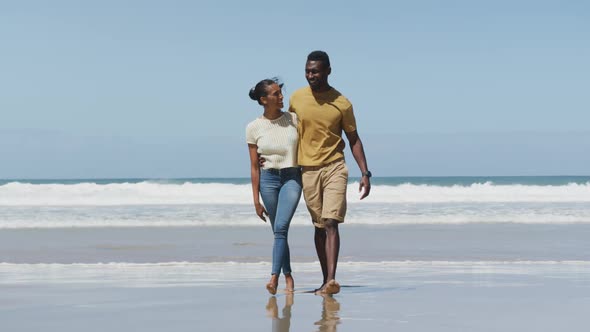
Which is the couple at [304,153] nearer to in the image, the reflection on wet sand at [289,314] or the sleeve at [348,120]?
the sleeve at [348,120]

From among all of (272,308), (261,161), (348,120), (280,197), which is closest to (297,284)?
(280,197)

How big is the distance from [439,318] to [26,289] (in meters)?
3.55

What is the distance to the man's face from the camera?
20.6ft

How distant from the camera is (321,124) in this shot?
6285 mm

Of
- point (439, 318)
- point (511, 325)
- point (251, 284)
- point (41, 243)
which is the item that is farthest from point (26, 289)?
point (41, 243)

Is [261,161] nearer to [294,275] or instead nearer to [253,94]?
[253,94]

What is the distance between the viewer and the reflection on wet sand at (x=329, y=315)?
4.84 meters

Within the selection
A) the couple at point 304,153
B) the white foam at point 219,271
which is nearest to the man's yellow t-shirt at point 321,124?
the couple at point 304,153

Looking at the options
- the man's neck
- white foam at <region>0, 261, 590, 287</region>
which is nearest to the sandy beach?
white foam at <region>0, 261, 590, 287</region>

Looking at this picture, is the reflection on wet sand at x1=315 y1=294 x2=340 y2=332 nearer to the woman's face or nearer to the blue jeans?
the blue jeans

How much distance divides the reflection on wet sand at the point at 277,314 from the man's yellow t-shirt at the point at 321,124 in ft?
3.57

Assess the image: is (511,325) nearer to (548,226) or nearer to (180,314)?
(180,314)

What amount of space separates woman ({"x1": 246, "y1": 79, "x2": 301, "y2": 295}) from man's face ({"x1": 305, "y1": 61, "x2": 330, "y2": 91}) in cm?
25

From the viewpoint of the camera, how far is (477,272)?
8.05m
